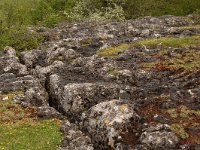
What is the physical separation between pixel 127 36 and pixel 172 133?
1385 inches

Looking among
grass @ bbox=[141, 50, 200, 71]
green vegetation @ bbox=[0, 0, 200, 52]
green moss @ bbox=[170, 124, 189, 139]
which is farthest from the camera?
green vegetation @ bbox=[0, 0, 200, 52]

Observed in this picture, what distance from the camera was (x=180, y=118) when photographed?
32875 mm

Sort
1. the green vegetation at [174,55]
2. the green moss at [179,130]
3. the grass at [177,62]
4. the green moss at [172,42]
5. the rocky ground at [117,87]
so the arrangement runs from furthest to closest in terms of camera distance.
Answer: the green moss at [172,42], the green vegetation at [174,55], the grass at [177,62], the rocky ground at [117,87], the green moss at [179,130]

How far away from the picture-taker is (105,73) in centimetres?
4431

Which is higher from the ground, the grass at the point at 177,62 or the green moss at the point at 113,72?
the grass at the point at 177,62

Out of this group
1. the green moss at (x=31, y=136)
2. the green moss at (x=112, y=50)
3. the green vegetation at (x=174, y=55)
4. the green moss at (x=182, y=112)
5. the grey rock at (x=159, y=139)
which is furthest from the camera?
the green moss at (x=112, y=50)

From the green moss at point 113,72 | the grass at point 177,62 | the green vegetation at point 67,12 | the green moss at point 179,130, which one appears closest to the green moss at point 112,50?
the grass at point 177,62

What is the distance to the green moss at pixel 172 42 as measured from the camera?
170ft

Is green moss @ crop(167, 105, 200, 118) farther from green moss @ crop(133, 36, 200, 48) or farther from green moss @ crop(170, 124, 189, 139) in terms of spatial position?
green moss @ crop(133, 36, 200, 48)

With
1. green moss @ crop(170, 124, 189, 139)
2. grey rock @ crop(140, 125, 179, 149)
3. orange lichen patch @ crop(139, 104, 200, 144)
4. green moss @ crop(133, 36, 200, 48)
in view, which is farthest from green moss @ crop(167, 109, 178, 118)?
green moss @ crop(133, 36, 200, 48)

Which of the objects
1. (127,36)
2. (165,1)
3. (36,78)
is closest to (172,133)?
(36,78)

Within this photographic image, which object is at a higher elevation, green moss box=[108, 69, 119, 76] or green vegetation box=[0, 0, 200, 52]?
green moss box=[108, 69, 119, 76]

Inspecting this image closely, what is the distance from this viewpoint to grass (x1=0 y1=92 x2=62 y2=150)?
31.2 m

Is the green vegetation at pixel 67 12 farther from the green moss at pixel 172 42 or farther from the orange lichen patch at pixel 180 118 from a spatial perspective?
the orange lichen patch at pixel 180 118
